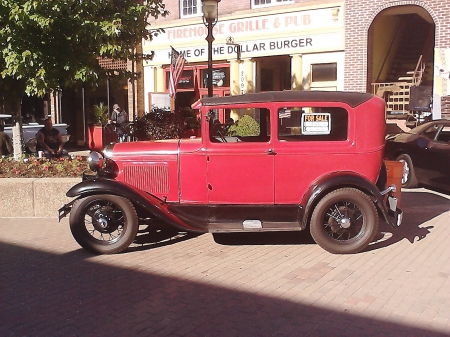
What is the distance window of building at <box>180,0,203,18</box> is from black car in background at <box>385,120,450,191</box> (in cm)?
995

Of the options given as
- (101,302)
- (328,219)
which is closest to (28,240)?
(101,302)

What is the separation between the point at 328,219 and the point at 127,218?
2.38 meters

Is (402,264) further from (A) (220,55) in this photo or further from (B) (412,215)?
(A) (220,55)

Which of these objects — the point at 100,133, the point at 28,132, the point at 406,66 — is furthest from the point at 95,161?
the point at 406,66

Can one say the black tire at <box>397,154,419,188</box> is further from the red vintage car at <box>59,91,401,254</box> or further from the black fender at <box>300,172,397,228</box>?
A: the black fender at <box>300,172,397,228</box>

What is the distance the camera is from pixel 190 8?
18109mm

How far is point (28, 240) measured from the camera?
6.57 meters

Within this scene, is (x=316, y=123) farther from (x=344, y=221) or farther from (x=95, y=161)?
(x=95, y=161)

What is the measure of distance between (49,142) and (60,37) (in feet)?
10.7

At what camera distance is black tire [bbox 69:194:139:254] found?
230 inches

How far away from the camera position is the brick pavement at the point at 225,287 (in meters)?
3.99

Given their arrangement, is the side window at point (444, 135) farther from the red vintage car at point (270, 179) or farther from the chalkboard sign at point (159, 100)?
the chalkboard sign at point (159, 100)

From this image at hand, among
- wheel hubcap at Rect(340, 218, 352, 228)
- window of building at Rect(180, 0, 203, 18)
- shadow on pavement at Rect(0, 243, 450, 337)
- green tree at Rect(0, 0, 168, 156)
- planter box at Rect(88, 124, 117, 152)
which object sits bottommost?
shadow on pavement at Rect(0, 243, 450, 337)

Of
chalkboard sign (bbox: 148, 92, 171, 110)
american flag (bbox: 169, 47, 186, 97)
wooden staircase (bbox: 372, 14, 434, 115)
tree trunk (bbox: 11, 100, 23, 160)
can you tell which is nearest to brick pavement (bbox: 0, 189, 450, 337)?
tree trunk (bbox: 11, 100, 23, 160)
